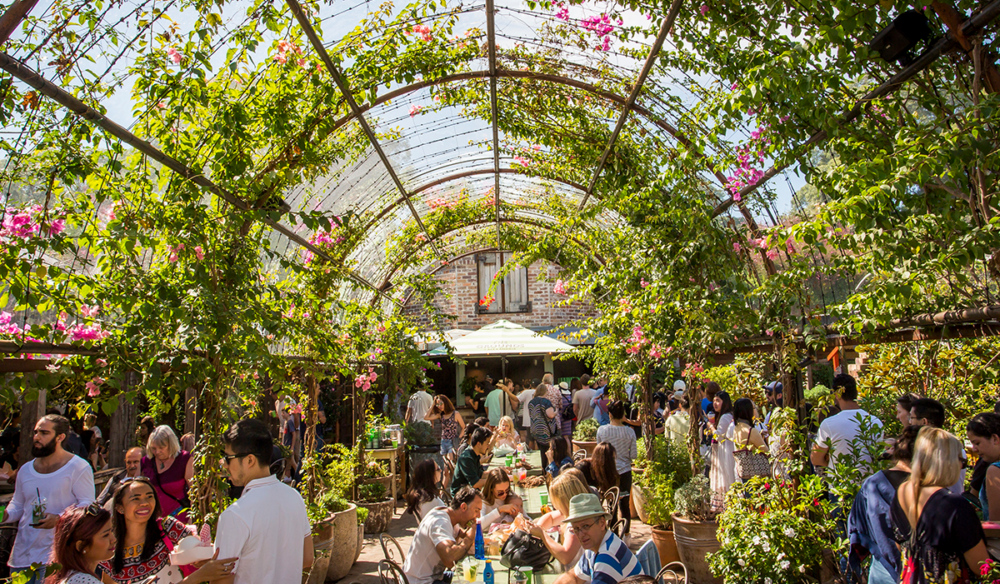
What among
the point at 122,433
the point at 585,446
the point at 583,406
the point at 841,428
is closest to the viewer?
the point at 841,428

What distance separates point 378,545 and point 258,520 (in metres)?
4.70

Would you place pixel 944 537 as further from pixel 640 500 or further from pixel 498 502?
pixel 640 500

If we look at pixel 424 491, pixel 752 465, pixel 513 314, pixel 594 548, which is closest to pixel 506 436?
pixel 752 465

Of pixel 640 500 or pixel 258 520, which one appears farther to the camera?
pixel 640 500

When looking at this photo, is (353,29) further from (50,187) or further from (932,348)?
(932,348)

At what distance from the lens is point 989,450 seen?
11.6 ft

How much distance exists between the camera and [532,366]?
17.6m

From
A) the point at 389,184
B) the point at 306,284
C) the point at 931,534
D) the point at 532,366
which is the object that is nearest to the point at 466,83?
the point at 306,284

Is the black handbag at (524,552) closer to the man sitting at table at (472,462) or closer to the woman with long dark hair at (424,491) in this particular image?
the woman with long dark hair at (424,491)

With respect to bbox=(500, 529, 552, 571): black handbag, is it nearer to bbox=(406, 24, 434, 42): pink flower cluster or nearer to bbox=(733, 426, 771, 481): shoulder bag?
bbox=(733, 426, 771, 481): shoulder bag

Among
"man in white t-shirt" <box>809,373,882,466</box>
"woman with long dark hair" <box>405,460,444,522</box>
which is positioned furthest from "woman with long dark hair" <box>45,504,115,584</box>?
"man in white t-shirt" <box>809,373,882,466</box>

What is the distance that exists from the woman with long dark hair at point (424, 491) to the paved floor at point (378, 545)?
4.81 feet

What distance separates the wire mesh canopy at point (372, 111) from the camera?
2.98 metres

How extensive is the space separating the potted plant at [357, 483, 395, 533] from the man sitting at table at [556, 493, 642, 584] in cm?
477
